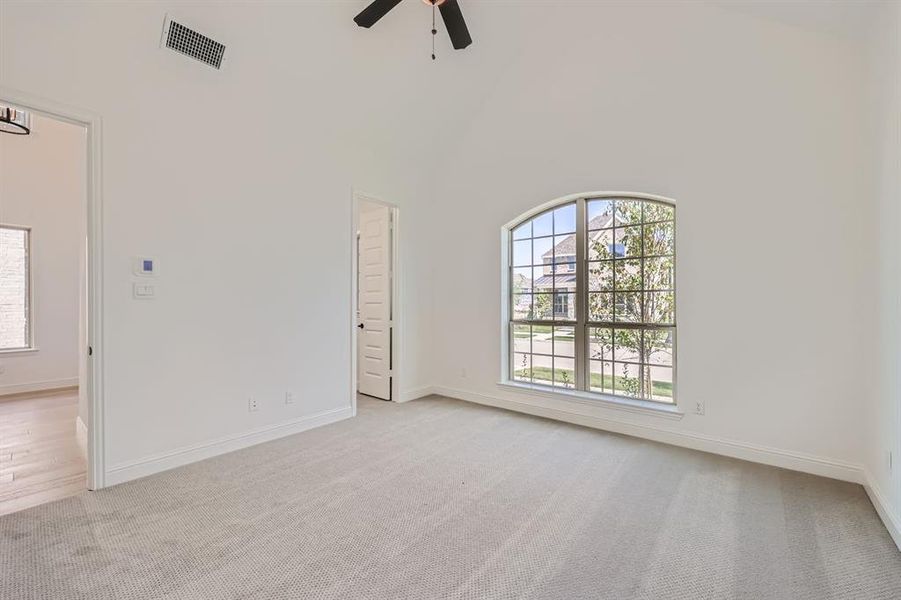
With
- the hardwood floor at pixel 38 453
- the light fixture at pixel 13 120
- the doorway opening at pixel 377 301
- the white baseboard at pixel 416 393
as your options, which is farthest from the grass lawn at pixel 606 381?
the light fixture at pixel 13 120

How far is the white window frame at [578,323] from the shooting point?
3.75 metres

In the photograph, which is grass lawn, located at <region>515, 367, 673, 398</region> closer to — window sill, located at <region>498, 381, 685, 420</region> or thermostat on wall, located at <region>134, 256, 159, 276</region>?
window sill, located at <region>498, 381, 685, 420</region>

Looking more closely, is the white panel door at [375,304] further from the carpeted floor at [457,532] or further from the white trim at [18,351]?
the white trim at [18,351]

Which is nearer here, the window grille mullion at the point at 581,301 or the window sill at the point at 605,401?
the window sill at the point at 605,401

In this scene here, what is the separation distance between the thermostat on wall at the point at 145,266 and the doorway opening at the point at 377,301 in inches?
85.2

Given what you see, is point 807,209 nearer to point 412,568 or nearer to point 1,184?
point 412,568

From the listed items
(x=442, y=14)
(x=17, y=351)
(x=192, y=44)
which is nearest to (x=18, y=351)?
(x=17, y=351)

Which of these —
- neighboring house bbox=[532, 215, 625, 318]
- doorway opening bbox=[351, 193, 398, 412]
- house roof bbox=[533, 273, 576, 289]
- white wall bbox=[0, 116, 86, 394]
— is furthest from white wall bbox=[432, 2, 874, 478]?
white wall bbox=[0, 116, 86, 394]

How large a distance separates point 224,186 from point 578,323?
137 inches

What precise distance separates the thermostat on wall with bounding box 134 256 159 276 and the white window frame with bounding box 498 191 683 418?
3291 mm

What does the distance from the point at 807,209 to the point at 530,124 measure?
8.44ft

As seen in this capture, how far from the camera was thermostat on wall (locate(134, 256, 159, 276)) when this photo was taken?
2932mm

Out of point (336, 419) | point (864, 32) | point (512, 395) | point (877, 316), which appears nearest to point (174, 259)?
point (336, 419)

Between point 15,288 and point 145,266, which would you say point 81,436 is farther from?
point 15,288
